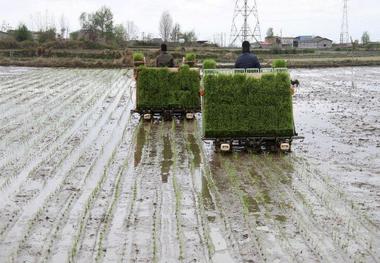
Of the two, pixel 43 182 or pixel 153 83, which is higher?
pixel 153 83

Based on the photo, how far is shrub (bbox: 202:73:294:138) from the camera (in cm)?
1237

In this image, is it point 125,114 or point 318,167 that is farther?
point 125,114

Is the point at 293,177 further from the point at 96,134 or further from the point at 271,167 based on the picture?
the point at 96,134

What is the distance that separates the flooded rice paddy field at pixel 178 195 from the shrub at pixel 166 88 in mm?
678

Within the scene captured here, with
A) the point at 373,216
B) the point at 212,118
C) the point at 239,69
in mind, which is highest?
the point at 239,69

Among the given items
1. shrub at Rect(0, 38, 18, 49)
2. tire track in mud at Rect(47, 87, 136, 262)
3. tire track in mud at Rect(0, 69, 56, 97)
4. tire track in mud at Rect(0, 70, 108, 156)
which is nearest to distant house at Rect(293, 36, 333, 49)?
shrub at Rect(0, 38, 18, 49)

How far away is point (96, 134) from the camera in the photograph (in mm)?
14758

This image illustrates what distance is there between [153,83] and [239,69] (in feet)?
14.6

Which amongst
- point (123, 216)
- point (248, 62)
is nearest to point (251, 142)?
point (248, 62)

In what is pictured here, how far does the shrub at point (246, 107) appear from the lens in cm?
1237

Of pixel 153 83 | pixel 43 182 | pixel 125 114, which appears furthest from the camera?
pixel 125 114

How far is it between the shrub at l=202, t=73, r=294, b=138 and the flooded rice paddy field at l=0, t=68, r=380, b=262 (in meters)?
0.60

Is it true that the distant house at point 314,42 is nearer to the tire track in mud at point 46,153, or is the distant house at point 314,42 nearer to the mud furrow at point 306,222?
the tire track in mud at point 46,153

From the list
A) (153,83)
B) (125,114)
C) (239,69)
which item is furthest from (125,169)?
(125,114)
